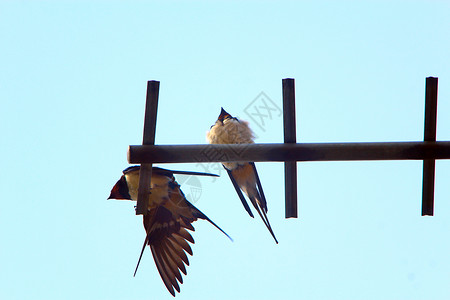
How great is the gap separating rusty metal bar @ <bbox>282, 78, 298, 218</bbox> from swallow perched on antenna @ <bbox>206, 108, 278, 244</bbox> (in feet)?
7.18

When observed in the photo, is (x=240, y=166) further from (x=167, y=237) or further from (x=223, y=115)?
(x=167, y=237)

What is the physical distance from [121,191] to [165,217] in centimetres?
54

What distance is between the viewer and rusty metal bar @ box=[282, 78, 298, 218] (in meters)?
3.52

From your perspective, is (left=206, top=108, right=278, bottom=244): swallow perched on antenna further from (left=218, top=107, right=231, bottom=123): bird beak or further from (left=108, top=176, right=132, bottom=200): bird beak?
(left=108, top=176, right=132, bottom=200): bird beak

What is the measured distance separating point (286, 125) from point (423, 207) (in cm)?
113

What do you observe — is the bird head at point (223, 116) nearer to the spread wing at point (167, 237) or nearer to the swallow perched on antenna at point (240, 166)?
the swallow perched on antenna at point (240, 166)

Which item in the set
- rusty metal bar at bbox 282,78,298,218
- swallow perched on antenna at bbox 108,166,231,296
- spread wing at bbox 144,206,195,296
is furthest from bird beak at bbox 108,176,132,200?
rusty metal bar at bbox 282,78,298,218

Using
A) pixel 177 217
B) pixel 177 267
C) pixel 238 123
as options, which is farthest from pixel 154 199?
pixel 238 123

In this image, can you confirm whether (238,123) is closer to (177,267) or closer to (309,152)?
(177,267)

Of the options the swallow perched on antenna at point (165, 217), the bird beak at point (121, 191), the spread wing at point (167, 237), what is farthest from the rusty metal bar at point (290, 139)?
the bird beak at point (121, 191)

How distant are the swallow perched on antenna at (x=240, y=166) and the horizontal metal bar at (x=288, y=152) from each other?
7.71 feet

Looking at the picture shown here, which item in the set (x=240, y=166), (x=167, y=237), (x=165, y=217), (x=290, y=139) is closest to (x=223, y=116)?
(x=240, y=166)

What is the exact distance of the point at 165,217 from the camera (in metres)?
5.55

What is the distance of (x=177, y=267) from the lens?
207 inches
